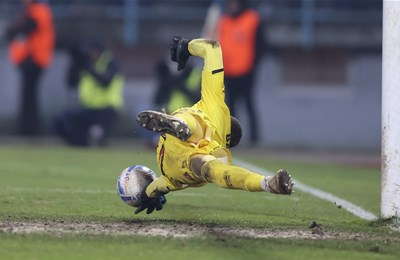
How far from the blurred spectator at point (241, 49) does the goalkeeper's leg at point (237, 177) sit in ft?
45.7

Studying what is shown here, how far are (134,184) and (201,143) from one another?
0.77 metres

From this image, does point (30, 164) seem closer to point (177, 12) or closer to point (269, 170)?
point (269, 170)

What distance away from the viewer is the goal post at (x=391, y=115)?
8.47 metres

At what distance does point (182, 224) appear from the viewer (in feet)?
27.3

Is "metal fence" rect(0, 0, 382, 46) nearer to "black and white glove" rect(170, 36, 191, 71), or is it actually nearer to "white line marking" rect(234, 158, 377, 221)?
"white line marking" rect(234, 158, 377, 221)

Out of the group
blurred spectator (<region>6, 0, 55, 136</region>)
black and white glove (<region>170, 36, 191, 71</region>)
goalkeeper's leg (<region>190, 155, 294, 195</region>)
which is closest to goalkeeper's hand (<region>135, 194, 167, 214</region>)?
goalkeeper's leg (<region>190, 155, 294, 195</region>)

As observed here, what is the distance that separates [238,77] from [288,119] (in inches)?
70.6

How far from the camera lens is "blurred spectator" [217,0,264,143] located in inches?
869

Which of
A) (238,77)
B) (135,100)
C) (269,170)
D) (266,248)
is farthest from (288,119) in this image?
(266,248)

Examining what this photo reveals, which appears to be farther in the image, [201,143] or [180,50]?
[180,50]

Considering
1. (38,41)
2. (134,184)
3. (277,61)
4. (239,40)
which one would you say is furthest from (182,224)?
(277,61)

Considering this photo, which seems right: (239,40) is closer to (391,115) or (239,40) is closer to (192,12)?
(192,12)

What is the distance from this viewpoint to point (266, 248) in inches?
280

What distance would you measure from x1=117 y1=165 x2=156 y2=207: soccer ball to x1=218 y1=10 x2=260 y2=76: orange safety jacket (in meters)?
13.2
